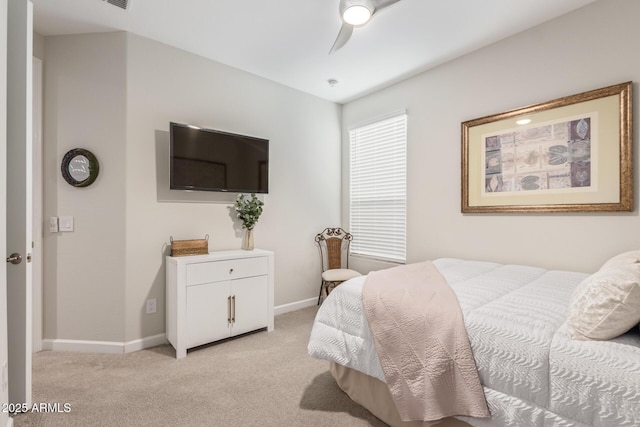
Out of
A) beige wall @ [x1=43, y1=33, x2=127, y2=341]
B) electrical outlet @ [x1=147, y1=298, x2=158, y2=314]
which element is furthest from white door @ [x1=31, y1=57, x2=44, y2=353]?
electrical outlet @ [x1=147, y1=298, x2=158, y2=314]

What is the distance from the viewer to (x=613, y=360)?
3.45ft

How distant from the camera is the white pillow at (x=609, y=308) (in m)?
1.10

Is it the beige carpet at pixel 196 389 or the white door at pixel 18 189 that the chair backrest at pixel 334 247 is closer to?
the beige carpet at pixel 196 389

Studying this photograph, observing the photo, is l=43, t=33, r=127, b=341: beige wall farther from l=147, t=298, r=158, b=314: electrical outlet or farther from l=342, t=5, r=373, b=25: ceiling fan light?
l=342, t=5, r=373, b=25: ceiling fan light

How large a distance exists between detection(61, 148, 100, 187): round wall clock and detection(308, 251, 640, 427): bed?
252cm

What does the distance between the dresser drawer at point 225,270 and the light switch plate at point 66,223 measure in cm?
107

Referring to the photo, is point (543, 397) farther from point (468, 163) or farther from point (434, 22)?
point (434, 22)

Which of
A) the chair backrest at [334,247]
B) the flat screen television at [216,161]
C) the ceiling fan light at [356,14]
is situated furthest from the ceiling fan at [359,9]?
the chair backrest at [334,247]

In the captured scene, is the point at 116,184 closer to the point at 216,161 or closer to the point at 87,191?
the point at 87,191

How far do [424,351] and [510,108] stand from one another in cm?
235

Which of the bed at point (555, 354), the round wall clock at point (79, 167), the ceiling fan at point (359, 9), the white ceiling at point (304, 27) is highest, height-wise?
the white ceiling at point (304, 27)

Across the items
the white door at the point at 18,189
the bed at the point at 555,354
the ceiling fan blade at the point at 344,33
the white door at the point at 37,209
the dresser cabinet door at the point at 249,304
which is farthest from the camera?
the dresser cabinet door at the point at 249,304

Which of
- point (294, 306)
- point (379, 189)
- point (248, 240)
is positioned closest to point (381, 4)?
point (379, 189)

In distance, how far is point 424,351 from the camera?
4.74 ft
